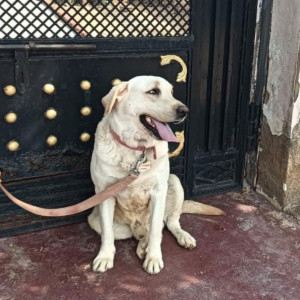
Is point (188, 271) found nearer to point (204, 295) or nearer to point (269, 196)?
point (204, 295)

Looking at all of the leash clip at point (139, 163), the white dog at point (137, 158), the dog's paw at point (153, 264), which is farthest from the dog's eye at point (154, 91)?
the dog's paw at point (153, 264)

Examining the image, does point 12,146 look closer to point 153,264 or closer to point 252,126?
point 153,264

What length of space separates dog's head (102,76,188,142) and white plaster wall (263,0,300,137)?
1.11 meters

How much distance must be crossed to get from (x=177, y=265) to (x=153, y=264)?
0.58 ft

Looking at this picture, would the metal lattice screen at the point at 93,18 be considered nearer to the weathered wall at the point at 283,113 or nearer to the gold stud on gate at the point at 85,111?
the gold stud on gate at the point at 85,111

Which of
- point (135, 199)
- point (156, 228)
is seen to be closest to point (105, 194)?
point (135, 199)

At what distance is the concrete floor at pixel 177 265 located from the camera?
102 inches

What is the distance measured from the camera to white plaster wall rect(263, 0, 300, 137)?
3225mm

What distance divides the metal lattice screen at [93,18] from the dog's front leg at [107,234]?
3.76ft

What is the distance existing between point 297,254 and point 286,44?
1.50 metres

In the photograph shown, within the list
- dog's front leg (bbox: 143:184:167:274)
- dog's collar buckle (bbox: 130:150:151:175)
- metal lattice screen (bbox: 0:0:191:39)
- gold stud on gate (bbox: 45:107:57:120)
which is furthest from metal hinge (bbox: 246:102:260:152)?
gold stud on gate (bbox: 45:107:57:120)

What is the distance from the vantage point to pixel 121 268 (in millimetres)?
2818

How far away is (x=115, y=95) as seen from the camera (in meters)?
2.59

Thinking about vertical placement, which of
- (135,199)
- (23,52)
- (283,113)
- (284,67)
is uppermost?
(23,52)
